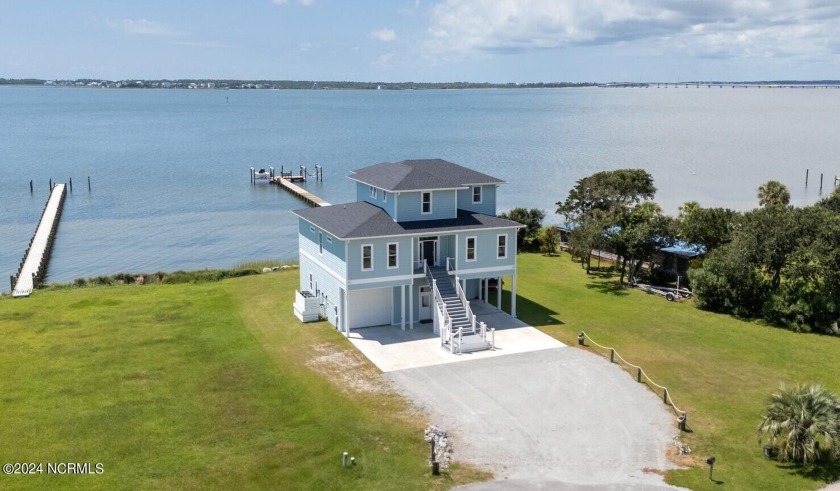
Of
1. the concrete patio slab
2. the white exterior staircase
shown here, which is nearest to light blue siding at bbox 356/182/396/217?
the white exterior staircase

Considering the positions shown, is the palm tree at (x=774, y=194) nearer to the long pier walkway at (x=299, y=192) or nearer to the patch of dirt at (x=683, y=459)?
the patch of dirt at (x=683, y=459)

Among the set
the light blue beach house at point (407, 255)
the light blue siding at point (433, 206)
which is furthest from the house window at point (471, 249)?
the light blue siding at point (433, 206)

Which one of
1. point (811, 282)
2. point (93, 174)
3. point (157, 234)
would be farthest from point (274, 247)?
point (93, 174)

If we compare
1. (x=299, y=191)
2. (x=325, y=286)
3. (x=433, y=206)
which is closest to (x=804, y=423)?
(x=433, y=206)

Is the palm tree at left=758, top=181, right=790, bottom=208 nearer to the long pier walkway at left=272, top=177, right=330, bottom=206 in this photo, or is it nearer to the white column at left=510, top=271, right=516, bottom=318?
the white column at left=510, top=271, right=516, bottom=318

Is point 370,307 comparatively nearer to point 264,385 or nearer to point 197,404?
point 264,385

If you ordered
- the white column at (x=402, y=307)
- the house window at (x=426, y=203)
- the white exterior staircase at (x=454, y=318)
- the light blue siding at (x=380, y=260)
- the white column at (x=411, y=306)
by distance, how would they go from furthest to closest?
the house window at (x=426, y=203), the white column at (x=411, y=306), the white column at (x=402, y=307), the light blue siding at (x=380, y=260), the white exterior staircase at (x=454, y=318)

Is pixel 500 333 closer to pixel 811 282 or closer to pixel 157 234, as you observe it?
pixel 811 282
